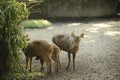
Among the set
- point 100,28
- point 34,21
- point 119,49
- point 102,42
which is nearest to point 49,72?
point 119,49

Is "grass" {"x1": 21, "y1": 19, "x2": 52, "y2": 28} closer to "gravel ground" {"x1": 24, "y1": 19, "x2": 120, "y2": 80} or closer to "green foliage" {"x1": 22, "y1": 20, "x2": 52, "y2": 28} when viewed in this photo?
"green foliage" {"x1": 22, "y1": 20, "x2": 52, "y2": 28}

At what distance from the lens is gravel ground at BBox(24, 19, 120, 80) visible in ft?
25.0

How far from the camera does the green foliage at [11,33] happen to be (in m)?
5.67

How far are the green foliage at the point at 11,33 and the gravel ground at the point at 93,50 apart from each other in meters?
1.31

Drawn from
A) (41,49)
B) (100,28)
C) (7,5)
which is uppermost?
(7,5)

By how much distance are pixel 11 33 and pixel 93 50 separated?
490 centimetres

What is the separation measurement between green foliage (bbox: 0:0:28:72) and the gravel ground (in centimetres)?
131

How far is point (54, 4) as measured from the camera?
57.7 feet

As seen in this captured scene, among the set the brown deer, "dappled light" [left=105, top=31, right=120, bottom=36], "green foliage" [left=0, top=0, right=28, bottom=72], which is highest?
"green foliage" [left=0, top=0, right=28, bottom=72]

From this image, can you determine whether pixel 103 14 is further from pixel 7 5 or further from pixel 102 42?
pixel 7 5

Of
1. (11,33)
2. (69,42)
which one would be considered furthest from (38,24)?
(11,33)

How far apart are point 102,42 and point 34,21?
5.28 m

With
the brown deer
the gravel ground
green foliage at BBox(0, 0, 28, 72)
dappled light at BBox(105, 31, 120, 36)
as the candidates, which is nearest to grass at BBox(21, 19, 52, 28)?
the gravel ground

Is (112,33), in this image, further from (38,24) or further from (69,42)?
(69,42)
